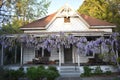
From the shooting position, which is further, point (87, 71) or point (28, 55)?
point (28, 55)

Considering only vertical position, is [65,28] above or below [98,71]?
above

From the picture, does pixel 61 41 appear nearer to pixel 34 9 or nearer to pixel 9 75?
pixel 9 75

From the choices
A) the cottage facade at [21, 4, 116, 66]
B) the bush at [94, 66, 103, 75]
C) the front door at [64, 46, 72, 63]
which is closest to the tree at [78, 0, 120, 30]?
the cottage facade at [21, 4, 116, 66]

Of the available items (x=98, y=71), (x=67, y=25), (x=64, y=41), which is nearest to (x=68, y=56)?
(x=67, y=25)

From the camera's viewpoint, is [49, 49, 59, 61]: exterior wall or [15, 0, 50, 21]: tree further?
[15, 0, 50, 21]: tree

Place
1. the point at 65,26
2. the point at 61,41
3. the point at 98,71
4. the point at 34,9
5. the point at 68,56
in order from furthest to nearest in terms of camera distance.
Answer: the point at 34,9
the point at 65,26
the point at 68,56
the point at 61,41
the point at 98,71

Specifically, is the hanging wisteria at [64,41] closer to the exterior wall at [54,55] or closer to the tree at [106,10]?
the exterior wall at [54,55]

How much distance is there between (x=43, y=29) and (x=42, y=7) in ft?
63.1

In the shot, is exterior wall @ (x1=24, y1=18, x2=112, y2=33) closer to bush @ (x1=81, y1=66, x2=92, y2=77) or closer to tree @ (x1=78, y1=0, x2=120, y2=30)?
tree @ (x1=78, y1=0, x2=120, y2=30)

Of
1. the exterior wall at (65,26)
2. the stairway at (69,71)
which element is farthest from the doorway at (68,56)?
the stairway at (69,71)

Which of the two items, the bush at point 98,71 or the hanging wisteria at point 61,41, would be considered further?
the hanging wisteria at point 61,41

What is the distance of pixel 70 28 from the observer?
22.7m

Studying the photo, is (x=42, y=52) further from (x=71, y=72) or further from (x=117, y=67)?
(x=117, y=67)

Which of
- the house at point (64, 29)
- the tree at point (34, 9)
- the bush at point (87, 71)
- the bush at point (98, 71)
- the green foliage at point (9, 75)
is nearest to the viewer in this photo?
the green foliage at point (9, 75)
